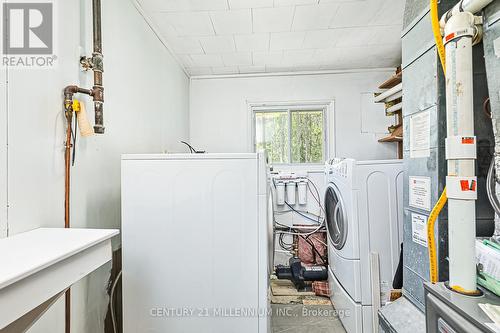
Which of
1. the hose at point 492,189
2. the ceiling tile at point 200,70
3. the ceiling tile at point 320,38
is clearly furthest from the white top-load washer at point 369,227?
the ceiling tile at point 200,70

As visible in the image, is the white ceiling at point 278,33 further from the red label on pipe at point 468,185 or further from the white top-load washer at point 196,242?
the red label on pipe at point 468,185

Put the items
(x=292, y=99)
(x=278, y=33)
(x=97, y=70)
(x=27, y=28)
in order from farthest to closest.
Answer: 1. (x=292, y=99)
2. (x=278, y=33)
3. (x=97, y=70)
4. (x=27, y=28)

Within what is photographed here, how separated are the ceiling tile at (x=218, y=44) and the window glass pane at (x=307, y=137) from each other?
1291 mm

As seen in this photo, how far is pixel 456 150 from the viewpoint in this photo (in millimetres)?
693

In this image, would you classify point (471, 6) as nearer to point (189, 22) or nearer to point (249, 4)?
point (249, 4)

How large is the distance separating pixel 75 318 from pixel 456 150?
1.78 m

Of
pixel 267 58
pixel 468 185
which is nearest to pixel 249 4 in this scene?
pixel 267 58

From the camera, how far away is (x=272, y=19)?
2125 mm

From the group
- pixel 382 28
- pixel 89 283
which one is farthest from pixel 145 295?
pixel 382 28

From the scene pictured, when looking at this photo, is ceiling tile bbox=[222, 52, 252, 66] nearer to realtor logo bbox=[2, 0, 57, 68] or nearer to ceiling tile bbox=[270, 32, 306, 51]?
ceiling tile bbox=[270, 32, 306, 51]

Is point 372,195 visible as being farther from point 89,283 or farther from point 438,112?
point 89,283

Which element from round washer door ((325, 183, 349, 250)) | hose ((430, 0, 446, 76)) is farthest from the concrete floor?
hose ((430, 0, 446, 76))

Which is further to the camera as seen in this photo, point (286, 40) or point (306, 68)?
point (306, 68)

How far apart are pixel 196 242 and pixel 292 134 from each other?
2.45 metres
